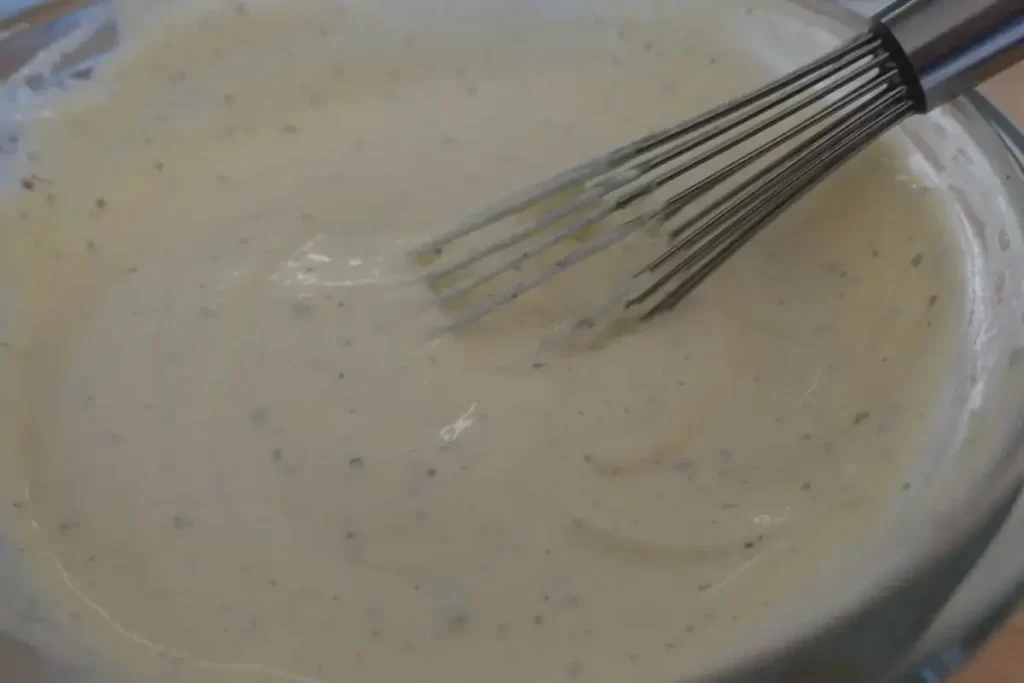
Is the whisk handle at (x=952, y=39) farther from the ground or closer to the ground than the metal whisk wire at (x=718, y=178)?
farther from the ground

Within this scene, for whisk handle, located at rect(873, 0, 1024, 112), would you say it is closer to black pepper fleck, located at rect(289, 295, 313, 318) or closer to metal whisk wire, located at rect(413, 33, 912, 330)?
metal whisk wire, located at rect(413, 33, 912, 330)

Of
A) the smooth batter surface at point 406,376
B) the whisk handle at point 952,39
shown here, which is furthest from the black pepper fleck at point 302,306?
the whisk handle at point 952,39

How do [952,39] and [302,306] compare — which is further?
[302,306]

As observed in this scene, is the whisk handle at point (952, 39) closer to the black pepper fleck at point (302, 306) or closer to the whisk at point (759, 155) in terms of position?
the whisk at point (759, 155)

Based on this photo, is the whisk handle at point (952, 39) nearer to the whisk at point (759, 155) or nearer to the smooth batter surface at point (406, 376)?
the whisk at point (759, 155)

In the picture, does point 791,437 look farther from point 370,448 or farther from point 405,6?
point 405,6

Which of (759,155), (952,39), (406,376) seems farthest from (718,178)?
(406,376)

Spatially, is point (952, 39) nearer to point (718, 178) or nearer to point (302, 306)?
point (718, 178)

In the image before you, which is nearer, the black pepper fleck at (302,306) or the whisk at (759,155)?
the whisk at (759,155)
